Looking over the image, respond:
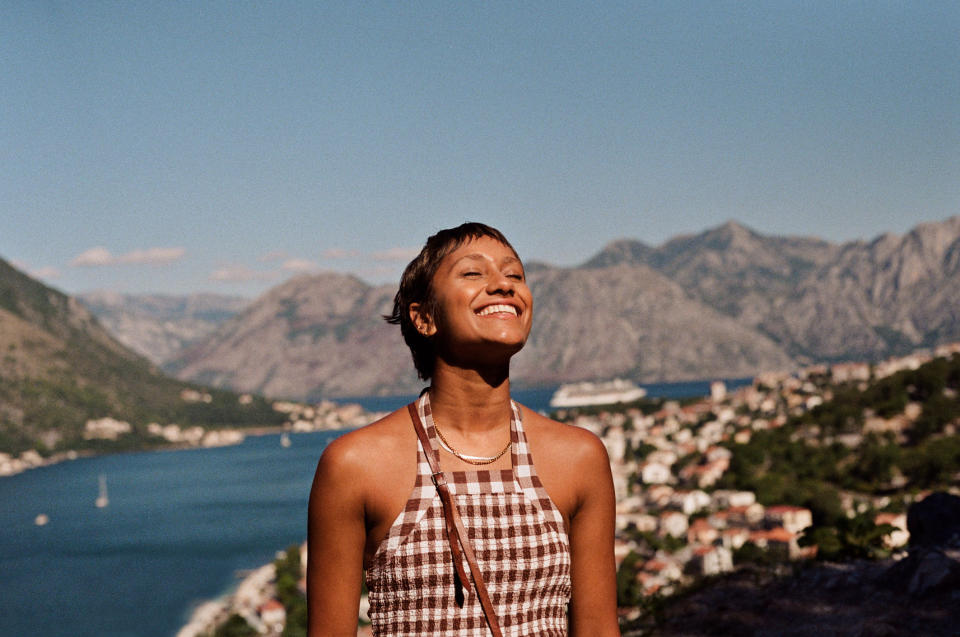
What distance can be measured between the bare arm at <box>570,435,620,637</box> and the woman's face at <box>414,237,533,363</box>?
341 millimetres

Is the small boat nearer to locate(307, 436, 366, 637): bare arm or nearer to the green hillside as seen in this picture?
the green hillside

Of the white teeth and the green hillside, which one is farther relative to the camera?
the green hillside

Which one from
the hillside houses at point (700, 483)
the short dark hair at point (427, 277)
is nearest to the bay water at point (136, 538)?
the hillside houses at point (700, 483)

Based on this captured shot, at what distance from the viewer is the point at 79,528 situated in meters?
71.2

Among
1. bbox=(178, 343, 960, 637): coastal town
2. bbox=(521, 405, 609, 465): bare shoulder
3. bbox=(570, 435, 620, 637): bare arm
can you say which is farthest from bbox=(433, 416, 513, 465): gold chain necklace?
bbox=(178, 343, 960, 637): coastal town

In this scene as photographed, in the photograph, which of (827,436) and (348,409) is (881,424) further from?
(348,409)

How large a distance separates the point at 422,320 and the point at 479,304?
153 millimetres

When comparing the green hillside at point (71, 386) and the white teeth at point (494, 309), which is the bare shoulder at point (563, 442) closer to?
the white teeth at point (494, 309)

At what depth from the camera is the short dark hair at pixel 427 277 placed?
6.02ft

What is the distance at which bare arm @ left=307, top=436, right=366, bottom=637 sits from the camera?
5.55 ft

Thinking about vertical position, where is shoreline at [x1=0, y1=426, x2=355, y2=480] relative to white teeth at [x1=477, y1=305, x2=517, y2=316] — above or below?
above

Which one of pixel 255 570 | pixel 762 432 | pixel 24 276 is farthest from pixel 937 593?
pixel 24 276

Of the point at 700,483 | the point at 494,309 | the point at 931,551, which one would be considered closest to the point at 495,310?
the point at 494,309

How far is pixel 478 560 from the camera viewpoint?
167cm
